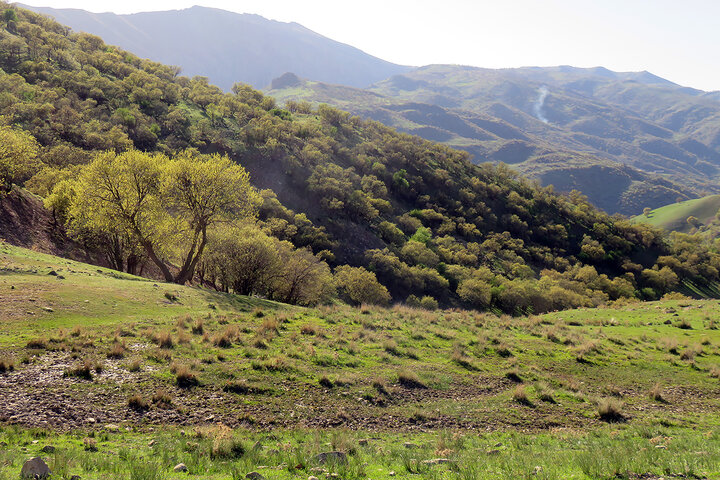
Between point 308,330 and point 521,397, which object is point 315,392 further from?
point 521,397

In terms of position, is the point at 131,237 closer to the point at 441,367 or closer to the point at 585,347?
the point at 441,367

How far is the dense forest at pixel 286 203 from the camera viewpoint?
36469 millimetres

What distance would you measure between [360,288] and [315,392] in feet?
154

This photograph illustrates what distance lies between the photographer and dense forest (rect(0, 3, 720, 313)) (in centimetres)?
3647

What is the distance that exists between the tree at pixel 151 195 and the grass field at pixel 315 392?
7.31 meters

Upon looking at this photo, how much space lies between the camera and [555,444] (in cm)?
1198

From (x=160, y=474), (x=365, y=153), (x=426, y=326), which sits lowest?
(x=426, y=326)

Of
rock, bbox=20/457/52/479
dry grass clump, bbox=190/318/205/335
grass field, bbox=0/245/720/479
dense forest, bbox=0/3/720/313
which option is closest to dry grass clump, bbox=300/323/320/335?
grass field, bbox=0/245/720/479

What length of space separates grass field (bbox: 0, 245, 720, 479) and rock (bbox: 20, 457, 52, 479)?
274mm

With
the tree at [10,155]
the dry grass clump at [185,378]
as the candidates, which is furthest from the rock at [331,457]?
the tree at [10,155]

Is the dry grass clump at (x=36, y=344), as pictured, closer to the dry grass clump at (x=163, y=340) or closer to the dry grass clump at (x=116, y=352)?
the dry grass clump at (x=116, y=352)

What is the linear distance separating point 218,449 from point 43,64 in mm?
133467

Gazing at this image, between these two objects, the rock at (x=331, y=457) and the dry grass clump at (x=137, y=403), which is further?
the dry grass clump at (x=137, y=403)

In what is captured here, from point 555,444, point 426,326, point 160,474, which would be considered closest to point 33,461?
point 160,474
